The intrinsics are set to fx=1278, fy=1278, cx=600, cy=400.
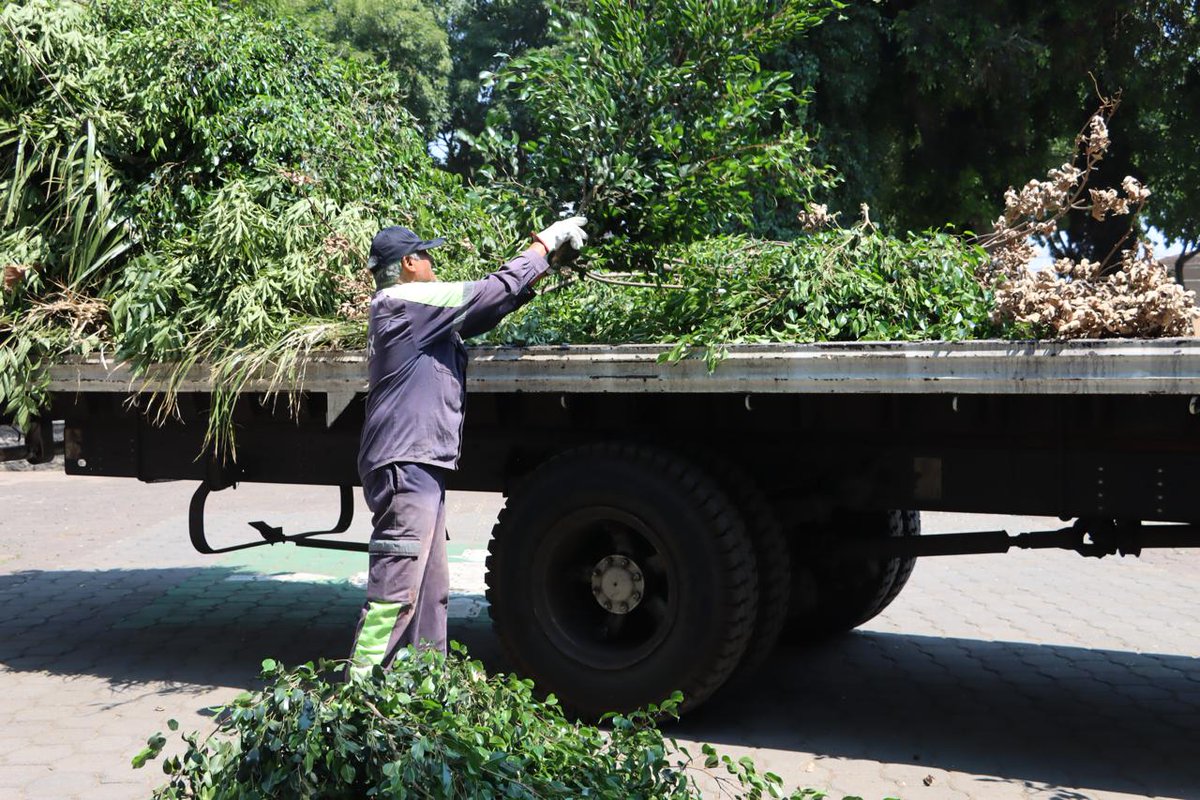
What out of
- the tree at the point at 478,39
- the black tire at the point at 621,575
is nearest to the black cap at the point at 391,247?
the black tire at the point at 621,575

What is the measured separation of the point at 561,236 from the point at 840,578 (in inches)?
102

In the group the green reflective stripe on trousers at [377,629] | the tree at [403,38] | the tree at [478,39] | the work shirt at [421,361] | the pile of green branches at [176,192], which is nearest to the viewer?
the green reflective stripe on trousers at [377,629]

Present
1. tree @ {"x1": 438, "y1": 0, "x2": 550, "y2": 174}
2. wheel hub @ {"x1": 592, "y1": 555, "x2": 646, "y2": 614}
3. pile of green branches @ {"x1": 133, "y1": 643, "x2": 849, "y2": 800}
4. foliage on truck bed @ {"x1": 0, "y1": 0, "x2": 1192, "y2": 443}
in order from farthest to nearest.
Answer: tree @ {"x1": 438, "y1": 0, "x2": 550, "y2": 174}, wheel hub @ {"x1": 592, "y1": 555, "x2": 646, "y2": 614}, foliage on truck bed @ {"x1": 0, "y1": 0, "x2": 1192, "y2": 443}, pile of green branches @ {"x1": 133, "y1": 643, "x2": 849, "y2": 800}

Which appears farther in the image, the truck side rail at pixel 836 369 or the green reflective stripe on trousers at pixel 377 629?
the green reflective stripe on trousers at pixel 377 629

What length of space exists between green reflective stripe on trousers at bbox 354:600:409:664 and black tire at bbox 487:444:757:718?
95cm

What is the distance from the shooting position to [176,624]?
295 inches

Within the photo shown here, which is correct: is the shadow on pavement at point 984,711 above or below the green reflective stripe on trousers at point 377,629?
below

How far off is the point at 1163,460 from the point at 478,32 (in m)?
35.0

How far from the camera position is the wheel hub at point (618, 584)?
17.0 ft

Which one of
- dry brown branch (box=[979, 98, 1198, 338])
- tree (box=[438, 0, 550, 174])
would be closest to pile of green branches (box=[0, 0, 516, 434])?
dry brown branch (box=[979, 98, 1198, 338])

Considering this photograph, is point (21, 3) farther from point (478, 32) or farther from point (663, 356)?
point (478, 32)

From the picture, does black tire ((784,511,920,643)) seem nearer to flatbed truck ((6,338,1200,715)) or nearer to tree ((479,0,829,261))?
flatbed truck ((6,338,1200,715))

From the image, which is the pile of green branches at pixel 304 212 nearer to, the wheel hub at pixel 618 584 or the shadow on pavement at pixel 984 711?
the wheel hub at pixel 618 584

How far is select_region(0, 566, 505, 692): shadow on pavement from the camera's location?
6387 millimetres
